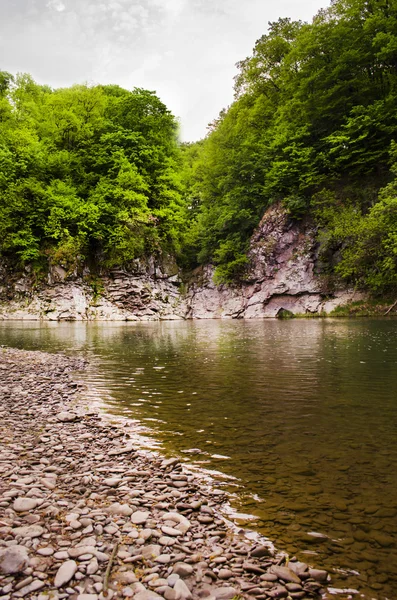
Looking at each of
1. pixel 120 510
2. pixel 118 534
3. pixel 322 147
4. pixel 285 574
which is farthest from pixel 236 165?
pixel 285 574

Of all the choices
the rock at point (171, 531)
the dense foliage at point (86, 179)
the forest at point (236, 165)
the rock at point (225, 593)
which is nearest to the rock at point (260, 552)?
the rock at point (225, 593)

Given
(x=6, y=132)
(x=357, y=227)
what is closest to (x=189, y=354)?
(x=357, y=227)

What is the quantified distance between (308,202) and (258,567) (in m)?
37.8

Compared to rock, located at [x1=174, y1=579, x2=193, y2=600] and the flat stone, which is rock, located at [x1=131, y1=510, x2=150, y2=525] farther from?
rock, located at [x1=174, y1=579, x2=193, y2=600]

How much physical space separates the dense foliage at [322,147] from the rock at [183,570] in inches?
1047

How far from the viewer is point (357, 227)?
29953 mm

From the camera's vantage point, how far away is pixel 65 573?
2.29 meters

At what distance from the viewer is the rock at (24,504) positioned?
3.11 metres

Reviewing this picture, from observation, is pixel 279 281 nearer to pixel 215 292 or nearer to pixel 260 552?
pixel 215 292

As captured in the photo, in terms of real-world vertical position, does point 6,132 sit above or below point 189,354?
above

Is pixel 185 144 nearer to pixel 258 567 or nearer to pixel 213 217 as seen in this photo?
pixel 213 217

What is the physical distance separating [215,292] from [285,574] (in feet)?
133

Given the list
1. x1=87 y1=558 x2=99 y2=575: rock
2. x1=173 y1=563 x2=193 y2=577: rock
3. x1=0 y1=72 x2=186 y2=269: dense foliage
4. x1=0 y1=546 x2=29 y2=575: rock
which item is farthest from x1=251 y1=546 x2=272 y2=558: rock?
x1=0 y1=72 x2=186 y2=269: dense foliage

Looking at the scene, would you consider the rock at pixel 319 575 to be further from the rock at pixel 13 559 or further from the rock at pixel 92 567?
the rock at pixel 13 559
